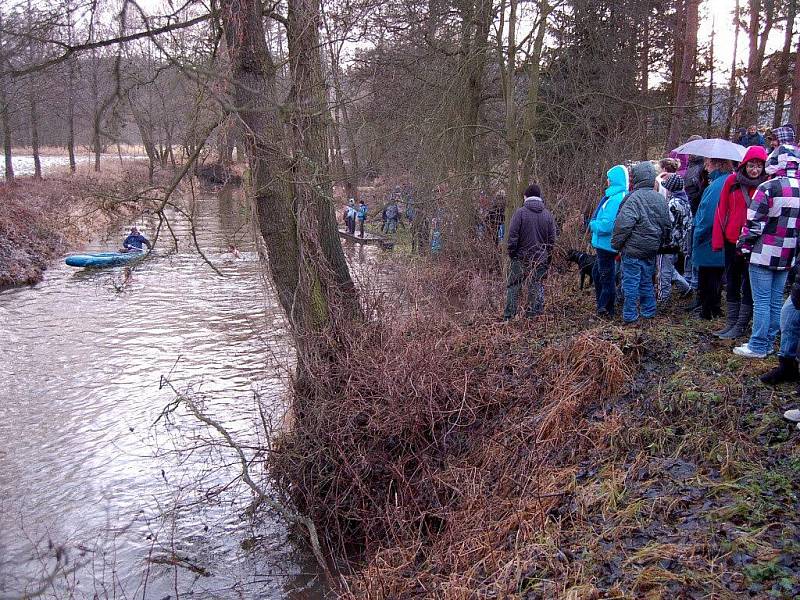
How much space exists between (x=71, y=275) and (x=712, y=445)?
1831 cm

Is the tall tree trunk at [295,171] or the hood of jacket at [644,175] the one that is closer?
the hood of jacket at [644,175]

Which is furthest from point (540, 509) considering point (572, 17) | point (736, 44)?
point (736, 44)

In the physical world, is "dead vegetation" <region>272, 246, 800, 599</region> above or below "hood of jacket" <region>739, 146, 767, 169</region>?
below

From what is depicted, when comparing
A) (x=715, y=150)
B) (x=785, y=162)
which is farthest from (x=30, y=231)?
(x=785, y=162)

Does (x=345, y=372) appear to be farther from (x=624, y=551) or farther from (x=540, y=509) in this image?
(x=624, y=551)

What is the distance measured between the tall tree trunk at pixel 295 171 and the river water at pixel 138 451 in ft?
1.26

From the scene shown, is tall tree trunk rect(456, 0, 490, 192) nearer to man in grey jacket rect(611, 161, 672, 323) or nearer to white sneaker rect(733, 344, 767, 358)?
man in grey jacket rect(611, 161, 672, 323)

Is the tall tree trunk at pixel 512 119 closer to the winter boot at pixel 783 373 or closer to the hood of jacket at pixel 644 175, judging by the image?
the hood of jacket at pixel 644 175

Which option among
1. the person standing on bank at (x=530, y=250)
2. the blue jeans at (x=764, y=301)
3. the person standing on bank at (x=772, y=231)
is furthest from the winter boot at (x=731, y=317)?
the person standing on bank at (x=530, y=250)

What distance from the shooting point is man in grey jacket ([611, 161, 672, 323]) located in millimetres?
7211

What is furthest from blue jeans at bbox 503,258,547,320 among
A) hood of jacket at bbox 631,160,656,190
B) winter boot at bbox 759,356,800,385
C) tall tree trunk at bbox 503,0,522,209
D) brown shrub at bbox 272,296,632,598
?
tall tree trunk at bbox 503,0,522,209

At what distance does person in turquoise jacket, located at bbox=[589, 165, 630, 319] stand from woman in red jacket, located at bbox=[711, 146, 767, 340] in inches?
53.4

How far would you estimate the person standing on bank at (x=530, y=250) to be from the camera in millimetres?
8648

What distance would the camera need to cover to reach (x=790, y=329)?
16.6 feet
